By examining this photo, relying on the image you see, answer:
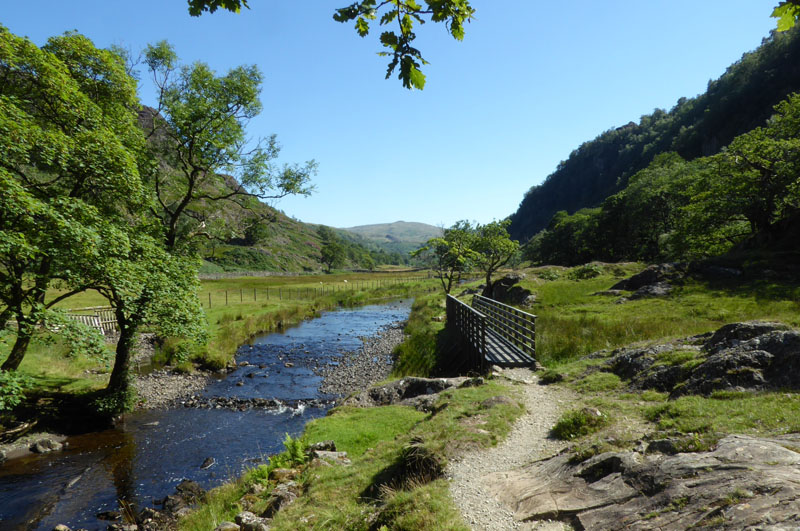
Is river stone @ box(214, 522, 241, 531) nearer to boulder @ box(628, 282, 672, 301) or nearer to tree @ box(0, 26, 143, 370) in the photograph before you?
tree @ box(0, 26, 143, 370)

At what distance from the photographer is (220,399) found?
17484mm

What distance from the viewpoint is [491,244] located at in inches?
1567

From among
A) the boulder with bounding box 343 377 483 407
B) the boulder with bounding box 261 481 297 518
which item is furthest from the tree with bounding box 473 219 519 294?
the boulder with bounding box 261 481 297 518

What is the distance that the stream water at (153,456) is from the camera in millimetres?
9555

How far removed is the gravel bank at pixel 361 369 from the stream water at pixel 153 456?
108 centimetres

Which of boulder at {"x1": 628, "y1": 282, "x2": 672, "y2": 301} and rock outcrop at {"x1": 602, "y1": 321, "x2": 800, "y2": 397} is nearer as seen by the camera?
rock outcrop at {"x1": 602, "y1": 321, "x2": 800, "y2": 397}

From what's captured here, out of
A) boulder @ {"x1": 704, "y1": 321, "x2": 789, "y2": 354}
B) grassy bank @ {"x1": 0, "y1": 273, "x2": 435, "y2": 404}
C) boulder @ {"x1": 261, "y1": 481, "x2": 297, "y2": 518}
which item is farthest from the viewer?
grassy bank @ {"x1": 0, "y1": 273, "x2": 435, "y2": 404}

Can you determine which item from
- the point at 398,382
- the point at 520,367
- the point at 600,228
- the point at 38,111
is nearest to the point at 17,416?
the point at 38,111

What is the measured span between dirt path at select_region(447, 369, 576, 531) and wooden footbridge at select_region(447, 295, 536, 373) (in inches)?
126

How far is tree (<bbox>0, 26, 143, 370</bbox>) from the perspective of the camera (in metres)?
9.58

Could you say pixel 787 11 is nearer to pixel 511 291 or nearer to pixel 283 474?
pixel 283 474

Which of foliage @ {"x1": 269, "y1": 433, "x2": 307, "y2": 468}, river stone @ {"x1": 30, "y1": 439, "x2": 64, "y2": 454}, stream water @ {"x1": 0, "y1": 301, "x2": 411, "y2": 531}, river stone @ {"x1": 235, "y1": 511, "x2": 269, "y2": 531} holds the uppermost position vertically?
river stone @ {"x1": 235, "y1": 511, "x2": 269, "y2": 531}

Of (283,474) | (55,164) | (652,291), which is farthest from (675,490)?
(652,291)

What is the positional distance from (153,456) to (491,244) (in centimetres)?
3448
